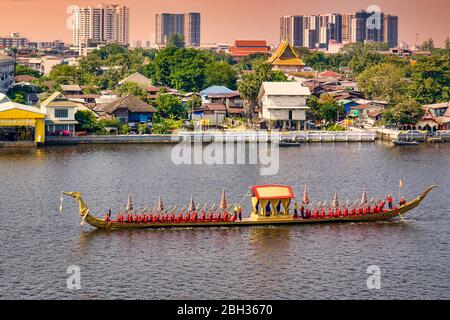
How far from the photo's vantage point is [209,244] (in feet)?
131

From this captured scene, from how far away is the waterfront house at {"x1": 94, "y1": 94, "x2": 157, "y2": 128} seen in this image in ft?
255

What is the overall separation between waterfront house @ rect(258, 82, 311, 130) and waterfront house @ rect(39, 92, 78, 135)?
647 inches

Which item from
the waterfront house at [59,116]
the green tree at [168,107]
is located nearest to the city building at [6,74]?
the green tree at [168,107]

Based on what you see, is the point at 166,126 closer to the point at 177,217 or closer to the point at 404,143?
the point at 404,143

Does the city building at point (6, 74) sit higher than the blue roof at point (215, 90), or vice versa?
Answer: the city building at point (6, 74)

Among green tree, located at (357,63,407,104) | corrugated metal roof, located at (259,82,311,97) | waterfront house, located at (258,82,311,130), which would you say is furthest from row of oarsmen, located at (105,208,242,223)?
green tree, located at (357,63,407,104)

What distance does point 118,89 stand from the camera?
305 feet

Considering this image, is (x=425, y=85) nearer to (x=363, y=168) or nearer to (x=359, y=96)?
(x=359, y=96)

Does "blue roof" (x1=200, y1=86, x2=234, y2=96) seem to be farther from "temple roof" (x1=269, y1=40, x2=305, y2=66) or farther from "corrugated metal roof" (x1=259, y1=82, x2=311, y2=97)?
"temple roof" (x1=269, y1=40, x2=305, y2=66)

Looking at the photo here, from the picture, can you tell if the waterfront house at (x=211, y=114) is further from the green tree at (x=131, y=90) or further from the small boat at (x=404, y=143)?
the small boat at (x=404, y=143)

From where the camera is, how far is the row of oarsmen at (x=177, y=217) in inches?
1673

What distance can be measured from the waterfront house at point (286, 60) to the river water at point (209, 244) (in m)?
65.9

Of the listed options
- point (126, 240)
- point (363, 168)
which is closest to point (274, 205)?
point (126, 240)

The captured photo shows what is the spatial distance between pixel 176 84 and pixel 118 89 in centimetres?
1042
